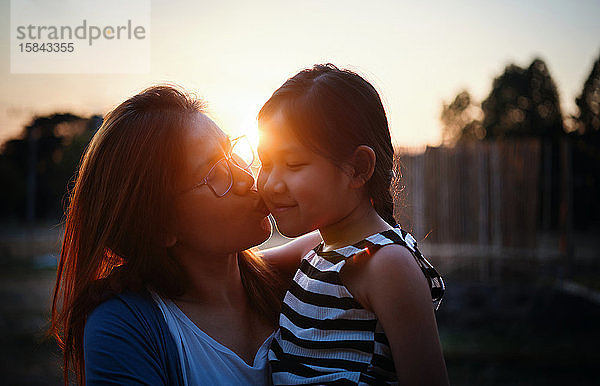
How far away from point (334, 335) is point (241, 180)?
24.2 inches

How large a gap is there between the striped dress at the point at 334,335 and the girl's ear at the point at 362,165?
0.21m

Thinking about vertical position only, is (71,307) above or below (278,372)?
above

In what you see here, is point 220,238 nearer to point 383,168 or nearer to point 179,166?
point 179,166

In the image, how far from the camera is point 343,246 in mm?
1880

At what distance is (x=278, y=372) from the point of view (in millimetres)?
1853

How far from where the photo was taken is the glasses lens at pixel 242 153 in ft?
7.03

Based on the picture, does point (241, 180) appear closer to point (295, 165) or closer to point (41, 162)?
point (295, 165)

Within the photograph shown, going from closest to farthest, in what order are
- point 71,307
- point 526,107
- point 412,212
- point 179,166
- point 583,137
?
point 71,307, point 179,166, point 412,212, point 583,137, point 526,107

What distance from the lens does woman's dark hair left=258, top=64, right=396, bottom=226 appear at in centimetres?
189

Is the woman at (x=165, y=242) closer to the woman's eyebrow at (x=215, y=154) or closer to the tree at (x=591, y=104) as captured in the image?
the woman's eyebrow at (x=215, y=154)

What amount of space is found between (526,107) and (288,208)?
1119 inches

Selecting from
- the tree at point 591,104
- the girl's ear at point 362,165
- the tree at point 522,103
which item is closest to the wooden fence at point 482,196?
the girl's ear at point 362,165

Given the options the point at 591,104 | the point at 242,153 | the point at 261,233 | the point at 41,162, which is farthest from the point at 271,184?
the point at 591,104

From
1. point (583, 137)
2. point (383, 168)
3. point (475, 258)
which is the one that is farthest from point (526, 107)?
point (383, 168)
